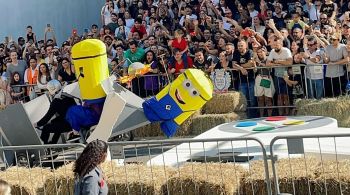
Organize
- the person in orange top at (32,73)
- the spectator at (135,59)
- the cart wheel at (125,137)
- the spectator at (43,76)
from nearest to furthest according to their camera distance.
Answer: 1. the cart wheel at (125,137)
2. the spectator at (135,59)
3. the spectator at (43,76)
4. the person in orange top at (32,73)

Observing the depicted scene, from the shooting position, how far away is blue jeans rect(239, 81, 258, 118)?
1315cm

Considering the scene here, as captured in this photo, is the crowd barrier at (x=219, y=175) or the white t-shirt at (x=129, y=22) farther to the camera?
the white t-shirt at (x=129, y=22)

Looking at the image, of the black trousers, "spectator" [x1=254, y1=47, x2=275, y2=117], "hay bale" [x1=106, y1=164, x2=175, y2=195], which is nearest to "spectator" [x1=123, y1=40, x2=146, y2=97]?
"spectator" [x1=254, y1=47, x2=275, y2=117]

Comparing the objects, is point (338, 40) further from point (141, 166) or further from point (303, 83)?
point (141, 166)

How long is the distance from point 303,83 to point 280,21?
9.10 feet

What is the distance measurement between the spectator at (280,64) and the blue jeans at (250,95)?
0.47m

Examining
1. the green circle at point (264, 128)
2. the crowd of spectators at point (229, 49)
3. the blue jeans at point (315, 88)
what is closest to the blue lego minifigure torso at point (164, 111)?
the green circle at point (264, 128)

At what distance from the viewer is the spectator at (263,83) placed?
12.8 m

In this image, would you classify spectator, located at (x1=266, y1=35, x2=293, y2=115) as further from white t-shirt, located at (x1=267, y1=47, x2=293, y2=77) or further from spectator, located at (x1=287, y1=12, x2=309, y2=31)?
spectator, located at (x1=287, y1=12, x2=309, y2=31)

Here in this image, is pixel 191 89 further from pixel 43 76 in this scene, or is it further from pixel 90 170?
pixel 43 76

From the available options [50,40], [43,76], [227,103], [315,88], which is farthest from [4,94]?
[315,88]

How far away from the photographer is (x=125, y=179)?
26.1ft

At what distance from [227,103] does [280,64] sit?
1171 mm

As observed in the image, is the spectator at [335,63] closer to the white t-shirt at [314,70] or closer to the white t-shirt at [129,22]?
the white t-shirt at [314,70]
